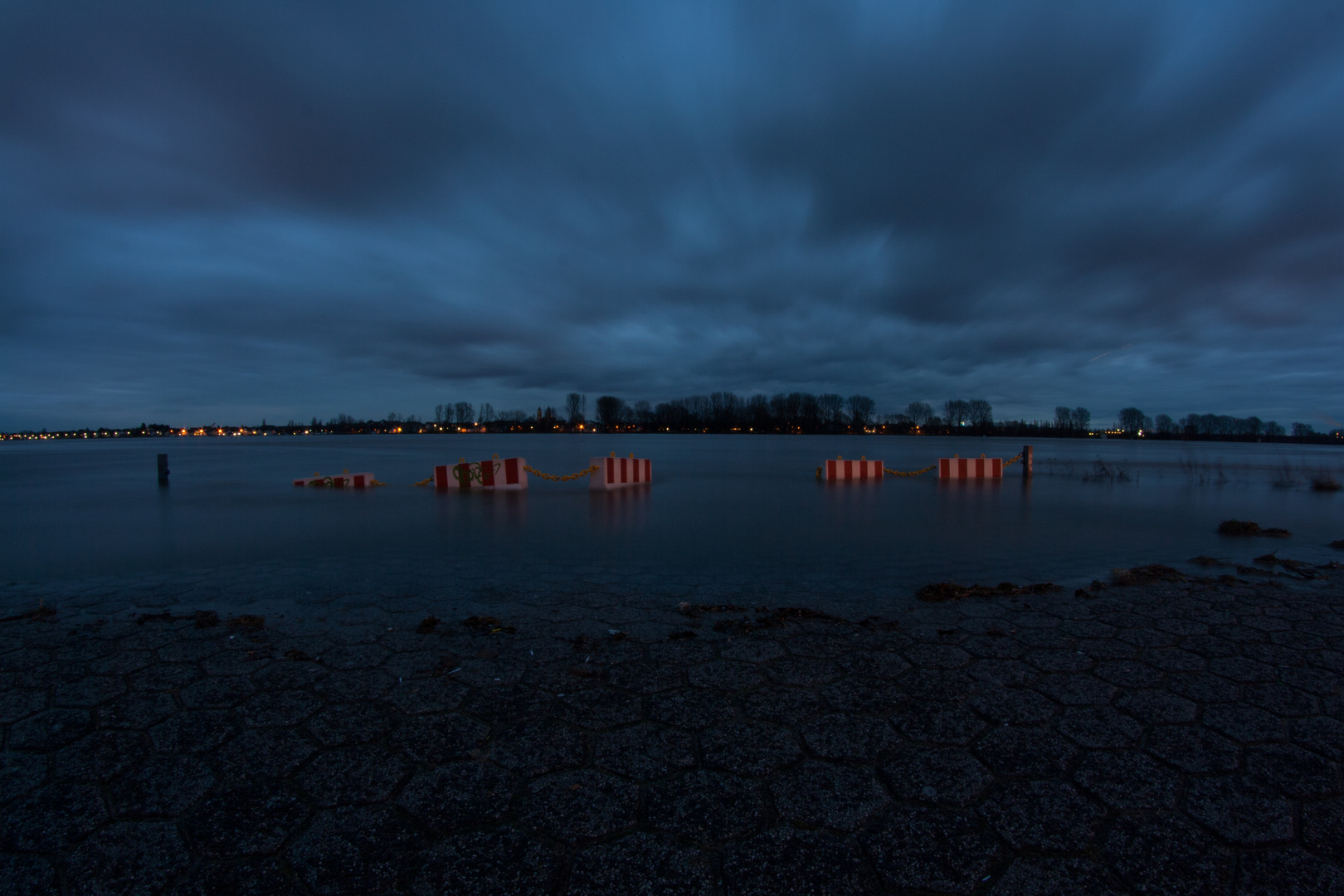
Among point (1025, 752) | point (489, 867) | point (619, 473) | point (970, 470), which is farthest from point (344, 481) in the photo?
point (970, 470)

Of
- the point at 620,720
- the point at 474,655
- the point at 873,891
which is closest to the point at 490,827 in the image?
the point at 620,720

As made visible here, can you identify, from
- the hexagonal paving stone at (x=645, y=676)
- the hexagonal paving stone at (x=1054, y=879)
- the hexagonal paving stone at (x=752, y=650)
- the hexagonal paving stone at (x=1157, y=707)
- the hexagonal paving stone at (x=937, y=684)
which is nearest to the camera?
the hexagonal paving stone at (x=1054, y=879)

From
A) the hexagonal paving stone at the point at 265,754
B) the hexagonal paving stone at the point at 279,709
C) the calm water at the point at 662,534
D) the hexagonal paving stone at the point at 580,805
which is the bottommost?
the calm water at the point at 662,534

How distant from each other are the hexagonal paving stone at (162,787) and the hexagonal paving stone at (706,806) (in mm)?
2253

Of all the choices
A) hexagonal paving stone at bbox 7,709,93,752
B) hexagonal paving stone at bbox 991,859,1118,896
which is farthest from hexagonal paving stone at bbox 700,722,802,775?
hexagonal paving stone at bbox 7,709,93,752

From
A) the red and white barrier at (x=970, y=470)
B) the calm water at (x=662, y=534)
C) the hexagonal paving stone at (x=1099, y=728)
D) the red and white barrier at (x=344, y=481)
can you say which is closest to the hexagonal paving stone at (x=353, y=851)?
the hexagonal paving stone at (x=1099, y=728)

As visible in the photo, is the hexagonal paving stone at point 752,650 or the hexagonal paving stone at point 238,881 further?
the hexagonal paving stone at point 752,650

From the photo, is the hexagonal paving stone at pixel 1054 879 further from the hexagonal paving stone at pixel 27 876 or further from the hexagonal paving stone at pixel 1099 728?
the hexagonal paving stone at pixel 27 876

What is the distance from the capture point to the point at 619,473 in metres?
19.9

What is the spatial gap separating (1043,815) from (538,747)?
2.51 metres

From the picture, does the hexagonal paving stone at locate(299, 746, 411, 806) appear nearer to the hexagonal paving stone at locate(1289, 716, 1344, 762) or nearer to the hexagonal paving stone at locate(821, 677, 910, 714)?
the hexagonal paving stone at locate(821, 677, 910, 714)

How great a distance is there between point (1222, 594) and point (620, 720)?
687 cm

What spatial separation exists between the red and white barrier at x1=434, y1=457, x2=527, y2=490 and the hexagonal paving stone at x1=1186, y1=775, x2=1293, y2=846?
1768 centimetres

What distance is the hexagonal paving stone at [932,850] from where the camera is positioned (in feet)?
7.78
